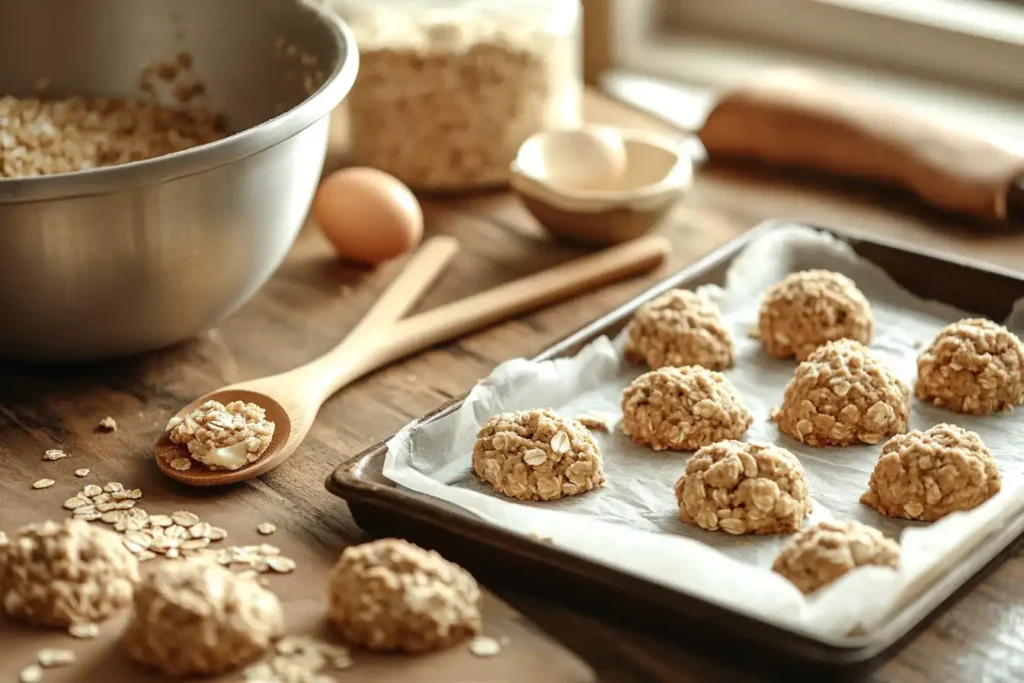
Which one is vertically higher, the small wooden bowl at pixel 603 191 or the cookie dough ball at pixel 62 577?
the small wooden bowl at pixel 603 191

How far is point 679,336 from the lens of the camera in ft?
5.07

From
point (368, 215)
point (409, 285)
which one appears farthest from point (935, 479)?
point (368, 215)

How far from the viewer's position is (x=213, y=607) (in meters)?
1.07

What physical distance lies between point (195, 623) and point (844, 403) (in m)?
0.71

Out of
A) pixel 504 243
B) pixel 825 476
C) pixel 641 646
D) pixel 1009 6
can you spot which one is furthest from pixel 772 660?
pixel 1009 6

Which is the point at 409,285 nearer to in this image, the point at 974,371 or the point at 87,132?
the point at 87,132

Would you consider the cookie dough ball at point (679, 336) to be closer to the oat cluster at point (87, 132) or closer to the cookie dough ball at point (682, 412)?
the cookie dough ball at point (682, 412)

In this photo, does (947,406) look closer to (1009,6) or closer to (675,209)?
(675,209)

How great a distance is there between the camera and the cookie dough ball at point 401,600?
109 cm

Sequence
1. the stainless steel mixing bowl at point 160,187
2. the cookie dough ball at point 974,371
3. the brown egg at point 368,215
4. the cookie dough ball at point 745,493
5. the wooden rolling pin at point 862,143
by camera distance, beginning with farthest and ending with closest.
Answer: the wooden rolling pin at point 862,143 < the brown egg at point 368,215 < the cookie dough ball at point 974,371 < the stainless steel mixing bowl at point 160,187 < the cookie dough ball at point 745,493

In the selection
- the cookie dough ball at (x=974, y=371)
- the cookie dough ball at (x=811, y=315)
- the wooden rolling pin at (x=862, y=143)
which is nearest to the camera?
the cookie dough ball at (x=974, y=371)

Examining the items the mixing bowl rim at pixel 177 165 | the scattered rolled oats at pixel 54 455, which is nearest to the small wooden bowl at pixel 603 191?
the mixing bowl rim at pixel 177 165

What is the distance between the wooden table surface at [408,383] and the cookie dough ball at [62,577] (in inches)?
1.4

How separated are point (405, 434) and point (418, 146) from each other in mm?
798
